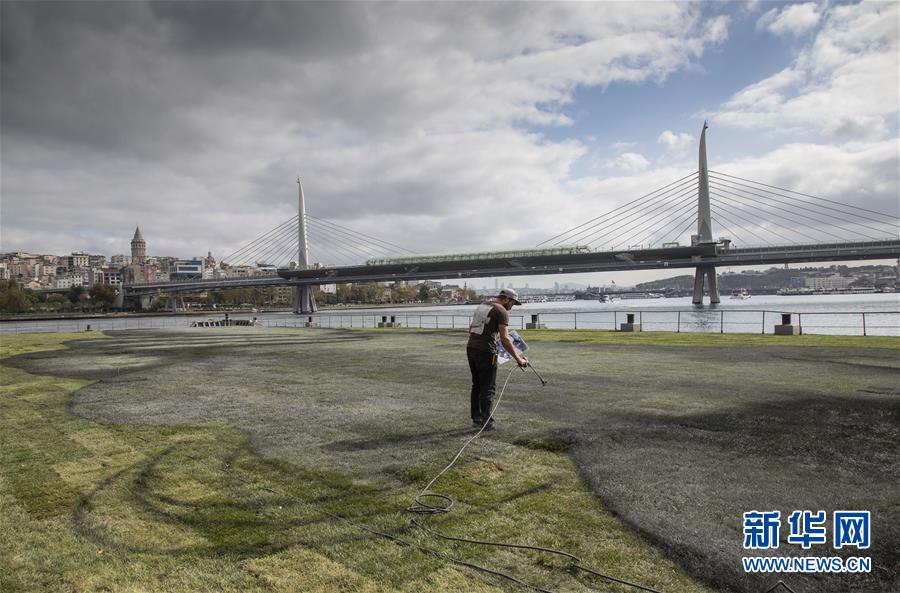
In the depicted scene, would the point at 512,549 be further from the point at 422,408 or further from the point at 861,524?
the point at 422,408

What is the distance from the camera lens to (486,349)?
8062 millimetres

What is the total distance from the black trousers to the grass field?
0.37 metres

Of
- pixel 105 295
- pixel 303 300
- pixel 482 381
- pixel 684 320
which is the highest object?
pixel 105 295

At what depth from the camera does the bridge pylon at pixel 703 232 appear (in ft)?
275

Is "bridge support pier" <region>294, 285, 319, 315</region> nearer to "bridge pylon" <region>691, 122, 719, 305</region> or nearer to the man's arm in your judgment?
"bridge pylon" <region>691, 122, 719, 305</region>

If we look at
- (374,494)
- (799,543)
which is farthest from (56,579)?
(799,543)

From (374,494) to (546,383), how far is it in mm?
7834

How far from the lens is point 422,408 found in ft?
32.4

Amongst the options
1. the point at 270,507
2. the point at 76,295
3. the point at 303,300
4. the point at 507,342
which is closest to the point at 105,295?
the point at 76,295

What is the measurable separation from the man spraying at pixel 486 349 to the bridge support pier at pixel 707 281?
88.5 meters

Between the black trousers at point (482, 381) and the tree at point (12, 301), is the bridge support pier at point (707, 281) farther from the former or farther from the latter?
the tree at point (12, 301)

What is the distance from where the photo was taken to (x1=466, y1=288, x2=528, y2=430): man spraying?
26.4 feet

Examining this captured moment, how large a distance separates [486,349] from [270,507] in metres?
3.86

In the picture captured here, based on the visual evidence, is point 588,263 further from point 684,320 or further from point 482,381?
point 482,381
